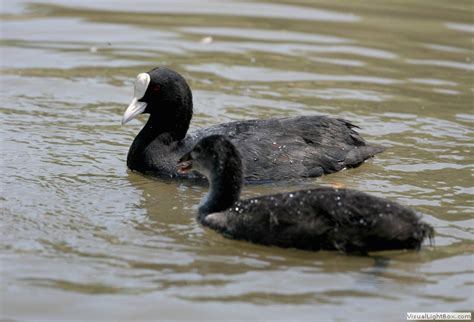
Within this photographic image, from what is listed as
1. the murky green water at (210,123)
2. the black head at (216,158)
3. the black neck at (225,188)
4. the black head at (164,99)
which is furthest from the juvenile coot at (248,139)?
the black neck at (225,188)

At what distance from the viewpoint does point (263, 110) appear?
1173cm

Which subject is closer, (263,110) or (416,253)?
(416,253)

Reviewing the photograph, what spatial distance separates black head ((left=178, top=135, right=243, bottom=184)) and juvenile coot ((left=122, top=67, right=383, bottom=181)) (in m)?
1.20

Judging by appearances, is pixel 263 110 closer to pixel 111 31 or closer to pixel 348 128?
pixel 348 128

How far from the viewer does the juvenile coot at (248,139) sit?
9602 mm

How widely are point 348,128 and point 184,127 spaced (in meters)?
1.55

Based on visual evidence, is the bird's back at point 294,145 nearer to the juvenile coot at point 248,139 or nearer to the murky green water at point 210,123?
the juvenile coot at point 248,139

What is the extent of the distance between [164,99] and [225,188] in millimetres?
2108

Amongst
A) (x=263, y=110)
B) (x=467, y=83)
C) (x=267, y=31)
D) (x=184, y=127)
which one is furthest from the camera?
(x=267, y=31)

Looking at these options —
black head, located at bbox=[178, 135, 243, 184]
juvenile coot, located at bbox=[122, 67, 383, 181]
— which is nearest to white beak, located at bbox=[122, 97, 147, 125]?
juvenile coot, located at bbox=[122, 67, 383, 181]

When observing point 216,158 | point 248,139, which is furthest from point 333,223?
point 248,139

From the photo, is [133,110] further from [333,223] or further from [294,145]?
[333,223]

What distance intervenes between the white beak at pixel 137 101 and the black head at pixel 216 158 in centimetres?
143

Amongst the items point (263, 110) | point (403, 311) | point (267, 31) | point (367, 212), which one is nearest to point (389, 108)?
point (263, 110)
